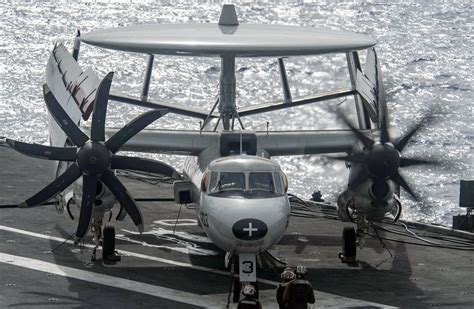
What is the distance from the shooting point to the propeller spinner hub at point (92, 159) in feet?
116

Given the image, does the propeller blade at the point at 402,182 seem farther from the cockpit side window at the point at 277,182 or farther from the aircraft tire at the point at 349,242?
the cockpit side window at the point at 277,182

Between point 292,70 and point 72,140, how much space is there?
106 meters

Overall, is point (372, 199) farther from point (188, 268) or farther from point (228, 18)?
point (228, 18)

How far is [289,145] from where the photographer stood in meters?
40.5

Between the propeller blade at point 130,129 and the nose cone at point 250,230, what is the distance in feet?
19.4

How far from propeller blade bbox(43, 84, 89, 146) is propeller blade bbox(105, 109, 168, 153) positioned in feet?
2.90

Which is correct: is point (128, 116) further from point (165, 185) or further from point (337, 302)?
point (337, 302)

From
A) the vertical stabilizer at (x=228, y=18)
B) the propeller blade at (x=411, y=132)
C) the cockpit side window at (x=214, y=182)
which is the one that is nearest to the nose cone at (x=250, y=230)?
the cockpit side window at (x=214, y=182)

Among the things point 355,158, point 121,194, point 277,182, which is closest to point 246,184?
point 277,182

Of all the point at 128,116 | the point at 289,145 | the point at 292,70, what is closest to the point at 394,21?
the point at 292,70

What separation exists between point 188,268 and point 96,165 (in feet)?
15.9

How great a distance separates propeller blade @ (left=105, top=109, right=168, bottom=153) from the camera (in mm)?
36219

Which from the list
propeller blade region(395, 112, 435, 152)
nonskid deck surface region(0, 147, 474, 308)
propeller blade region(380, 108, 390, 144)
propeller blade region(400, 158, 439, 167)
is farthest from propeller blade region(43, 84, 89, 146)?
propeller blade region(400, 158, 439, 167)

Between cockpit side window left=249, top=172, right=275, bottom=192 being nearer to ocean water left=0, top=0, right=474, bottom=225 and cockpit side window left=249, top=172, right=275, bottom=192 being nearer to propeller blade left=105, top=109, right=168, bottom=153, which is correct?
propeller blade left=105, top=109, right=168, bottom=153
